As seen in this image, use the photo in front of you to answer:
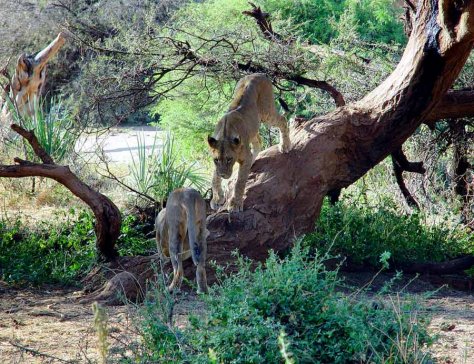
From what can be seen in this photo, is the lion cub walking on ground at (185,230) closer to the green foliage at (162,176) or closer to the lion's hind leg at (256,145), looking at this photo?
the lion's hind leg at (256,145)

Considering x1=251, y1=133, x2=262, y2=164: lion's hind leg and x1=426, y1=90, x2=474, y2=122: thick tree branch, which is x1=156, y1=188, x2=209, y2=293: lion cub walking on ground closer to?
x1=251, y1=133, x2=262, y2=164: lion's hind leg

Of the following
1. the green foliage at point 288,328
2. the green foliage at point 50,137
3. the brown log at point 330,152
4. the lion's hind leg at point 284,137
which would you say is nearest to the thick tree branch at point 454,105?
the brown log at point 330,152

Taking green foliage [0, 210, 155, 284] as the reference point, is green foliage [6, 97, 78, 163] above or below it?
above

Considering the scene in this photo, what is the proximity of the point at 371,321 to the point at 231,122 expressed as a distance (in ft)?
13.5

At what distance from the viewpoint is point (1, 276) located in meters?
8.86

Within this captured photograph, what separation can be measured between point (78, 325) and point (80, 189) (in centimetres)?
161

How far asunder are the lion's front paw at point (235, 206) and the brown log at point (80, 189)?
3.95 ft

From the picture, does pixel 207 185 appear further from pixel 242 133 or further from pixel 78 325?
pixel 78 325

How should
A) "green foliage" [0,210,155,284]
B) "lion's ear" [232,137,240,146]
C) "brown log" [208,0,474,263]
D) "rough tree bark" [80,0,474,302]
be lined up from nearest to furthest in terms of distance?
"rough tree bark" [80,0,474,302] → "brown log" [208,0,474,263] → "lion's ear" [232,137,240,146] → "green foliage" [0,210,155,284]

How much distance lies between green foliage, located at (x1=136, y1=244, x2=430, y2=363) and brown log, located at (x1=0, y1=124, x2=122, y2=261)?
306 cm

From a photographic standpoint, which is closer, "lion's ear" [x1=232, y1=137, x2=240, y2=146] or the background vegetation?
the background vegetation

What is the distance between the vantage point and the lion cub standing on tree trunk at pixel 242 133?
8453 millimetres

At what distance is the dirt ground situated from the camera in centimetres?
552

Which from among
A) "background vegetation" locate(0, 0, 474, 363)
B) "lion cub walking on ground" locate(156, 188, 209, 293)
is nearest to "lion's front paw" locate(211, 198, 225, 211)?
"background vegetation" locate(0, 0, 474, 363)
